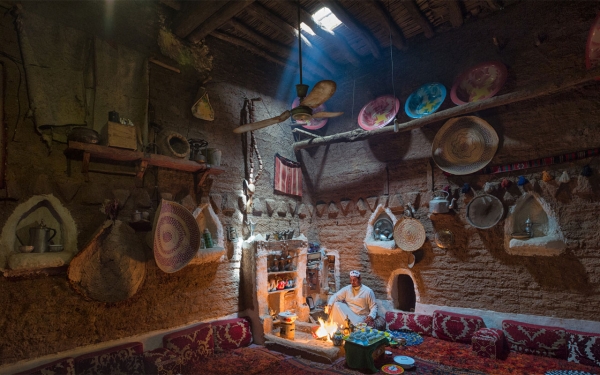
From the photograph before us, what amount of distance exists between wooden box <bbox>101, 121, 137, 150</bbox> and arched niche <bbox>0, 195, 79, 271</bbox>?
95 centimetres

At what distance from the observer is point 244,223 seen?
609 cm

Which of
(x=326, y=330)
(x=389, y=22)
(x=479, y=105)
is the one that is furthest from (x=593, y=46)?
(x=326, y=330)

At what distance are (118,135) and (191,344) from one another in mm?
3123

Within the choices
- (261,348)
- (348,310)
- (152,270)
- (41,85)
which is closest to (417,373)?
(348,310)

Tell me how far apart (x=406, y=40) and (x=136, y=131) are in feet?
18.0

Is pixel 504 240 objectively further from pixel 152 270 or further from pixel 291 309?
pixel 152 270

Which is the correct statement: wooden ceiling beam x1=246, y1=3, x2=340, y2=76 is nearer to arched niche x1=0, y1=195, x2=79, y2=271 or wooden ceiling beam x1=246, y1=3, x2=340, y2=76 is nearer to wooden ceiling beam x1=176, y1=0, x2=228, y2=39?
wooden ceiling beam x1=176, y1=0, x2=228, y2=39

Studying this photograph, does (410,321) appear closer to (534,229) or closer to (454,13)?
(534,229)

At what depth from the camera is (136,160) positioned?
4641 millimetres

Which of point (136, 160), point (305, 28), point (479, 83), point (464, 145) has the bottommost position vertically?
point (136, 160)

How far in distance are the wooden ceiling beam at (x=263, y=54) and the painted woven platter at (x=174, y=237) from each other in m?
3.39

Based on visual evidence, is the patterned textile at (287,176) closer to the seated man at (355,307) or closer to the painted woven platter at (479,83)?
the seated man at (355,307)

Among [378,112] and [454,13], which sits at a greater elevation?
[454,13]

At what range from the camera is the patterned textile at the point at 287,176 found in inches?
269
